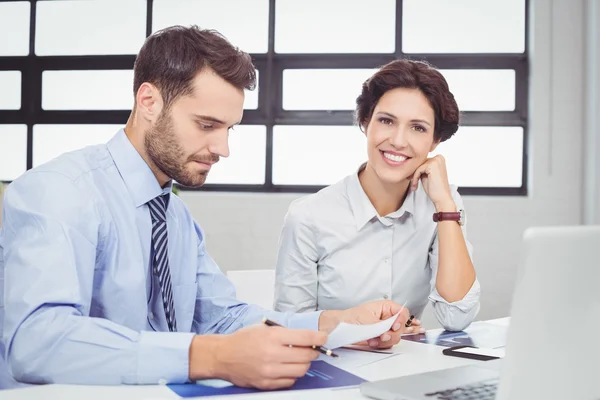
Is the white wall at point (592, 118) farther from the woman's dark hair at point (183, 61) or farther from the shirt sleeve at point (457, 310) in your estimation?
the woman's dark hair at point (183, 61)

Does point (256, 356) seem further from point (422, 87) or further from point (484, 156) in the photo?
point (484, 156)

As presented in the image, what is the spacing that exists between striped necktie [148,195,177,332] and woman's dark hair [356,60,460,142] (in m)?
0.93

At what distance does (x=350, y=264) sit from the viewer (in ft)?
5.99

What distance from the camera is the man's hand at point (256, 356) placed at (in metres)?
0.93

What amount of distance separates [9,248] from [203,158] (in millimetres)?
441

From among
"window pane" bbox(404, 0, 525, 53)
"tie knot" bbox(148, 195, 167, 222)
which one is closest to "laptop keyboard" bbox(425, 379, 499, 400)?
"tie knot" bbox(148, 195, 167, 222)

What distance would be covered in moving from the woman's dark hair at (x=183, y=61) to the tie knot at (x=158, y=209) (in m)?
0.20

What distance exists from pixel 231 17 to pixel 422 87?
2238 millimetres

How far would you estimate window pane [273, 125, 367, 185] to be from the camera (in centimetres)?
377

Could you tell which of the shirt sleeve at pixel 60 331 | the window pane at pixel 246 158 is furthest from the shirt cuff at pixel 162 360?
the window pane at pixel 246 158

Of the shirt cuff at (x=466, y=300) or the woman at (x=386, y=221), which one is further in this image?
the woman at (x=386, y=221)

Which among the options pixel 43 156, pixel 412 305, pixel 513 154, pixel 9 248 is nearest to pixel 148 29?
pixel 43 156

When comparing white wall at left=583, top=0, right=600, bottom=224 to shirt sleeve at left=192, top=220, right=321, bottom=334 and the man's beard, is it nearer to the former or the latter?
shirt sleeve at left=192, top=220, right=321, bottom=334

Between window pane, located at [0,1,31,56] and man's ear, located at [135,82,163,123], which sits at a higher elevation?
window pane, located at [0,1,31,56]
